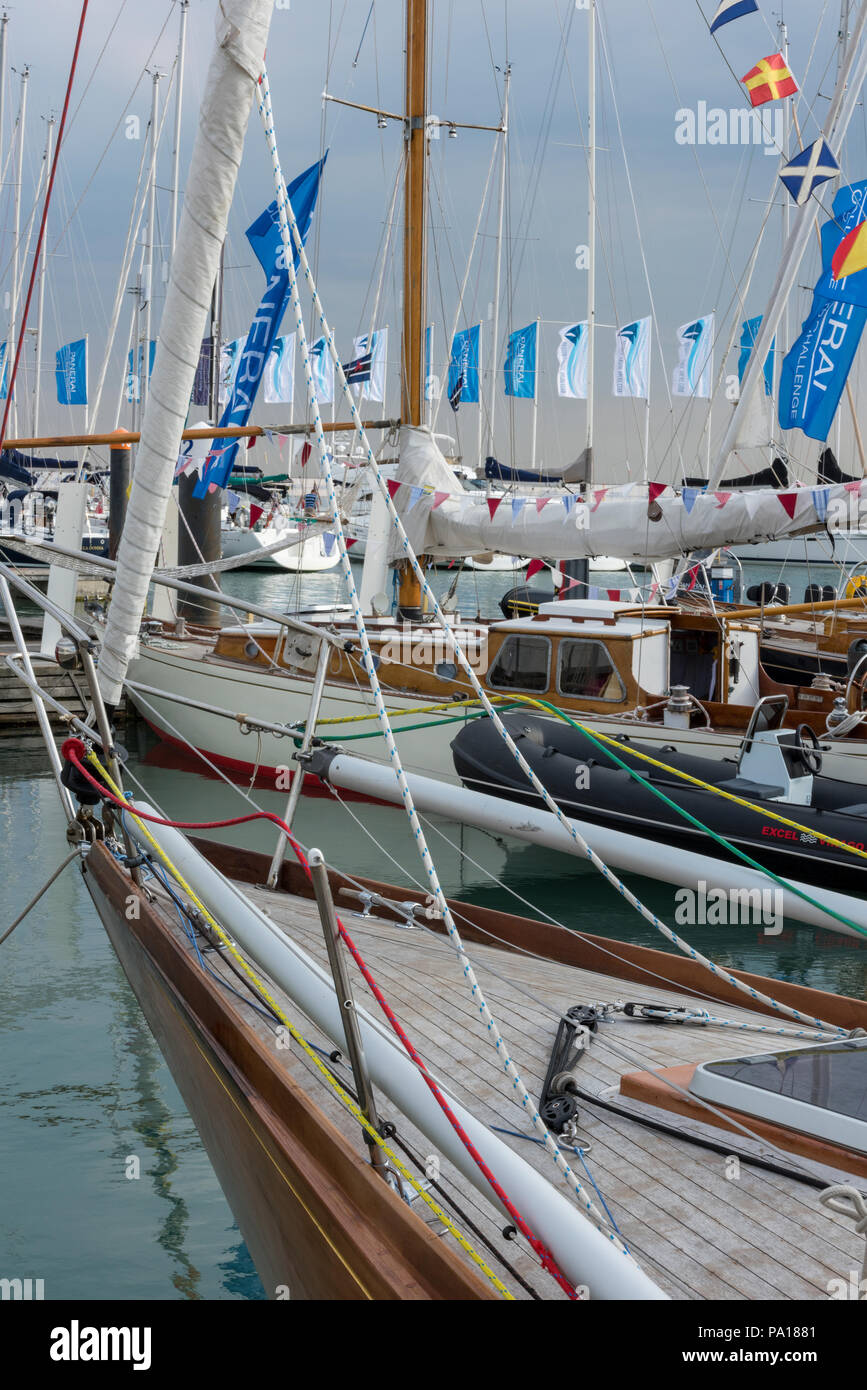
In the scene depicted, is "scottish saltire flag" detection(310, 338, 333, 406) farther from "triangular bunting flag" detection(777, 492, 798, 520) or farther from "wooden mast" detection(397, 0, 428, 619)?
"triangular bunting flag" detection(777, 492, 798, 520)

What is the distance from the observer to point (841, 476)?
50.7ft

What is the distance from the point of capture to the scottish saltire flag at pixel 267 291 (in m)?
12.1

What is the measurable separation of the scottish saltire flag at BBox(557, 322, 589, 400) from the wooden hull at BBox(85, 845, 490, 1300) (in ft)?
81.1

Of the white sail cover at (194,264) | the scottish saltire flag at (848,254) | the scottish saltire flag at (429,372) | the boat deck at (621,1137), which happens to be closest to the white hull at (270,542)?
the scottish saltire flag at (429,372)

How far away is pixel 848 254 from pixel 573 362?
17996mm

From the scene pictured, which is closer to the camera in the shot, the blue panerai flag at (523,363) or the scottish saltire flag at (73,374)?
the scottish saltire flag at (73,374)

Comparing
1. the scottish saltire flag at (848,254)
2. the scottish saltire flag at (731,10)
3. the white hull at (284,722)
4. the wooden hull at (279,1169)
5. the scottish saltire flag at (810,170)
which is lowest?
the wooden hull at (279,1169)

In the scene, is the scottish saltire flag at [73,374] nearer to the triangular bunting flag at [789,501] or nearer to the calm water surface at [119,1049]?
the calm water surface at [119,1049]

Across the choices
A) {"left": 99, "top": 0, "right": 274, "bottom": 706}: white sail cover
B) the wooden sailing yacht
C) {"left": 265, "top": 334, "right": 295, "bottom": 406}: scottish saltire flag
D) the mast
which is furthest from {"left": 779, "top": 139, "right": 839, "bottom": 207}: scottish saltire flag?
{"left": 265, "top": 334, "right": 295, "bottom": 406}: scottish saltire flag

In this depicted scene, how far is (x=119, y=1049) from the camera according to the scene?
24.8ft

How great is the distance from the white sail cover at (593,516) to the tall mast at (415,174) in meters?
0.97

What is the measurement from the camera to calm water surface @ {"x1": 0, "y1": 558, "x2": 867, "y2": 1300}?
17.6 ft
